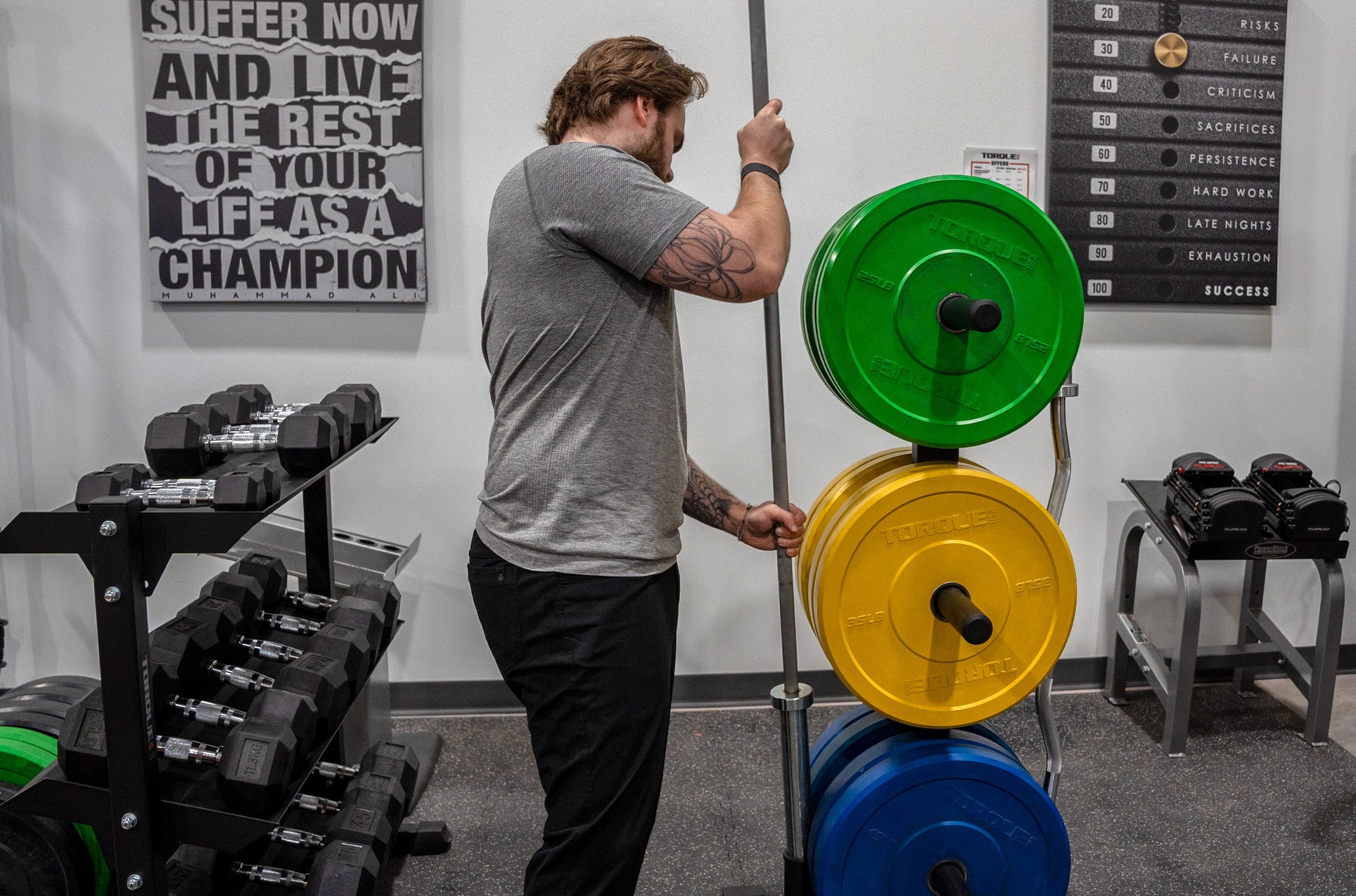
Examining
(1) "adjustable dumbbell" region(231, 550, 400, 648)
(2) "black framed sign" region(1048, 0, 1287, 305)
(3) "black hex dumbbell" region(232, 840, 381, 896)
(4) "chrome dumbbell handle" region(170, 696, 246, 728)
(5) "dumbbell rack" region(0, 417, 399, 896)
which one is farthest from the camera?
(2) "black framed sign" region(1048, 0, 1287, 305)

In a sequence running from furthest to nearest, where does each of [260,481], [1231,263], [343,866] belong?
[1231,263], [343,866], [260,481]

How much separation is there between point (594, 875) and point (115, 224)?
221 cm

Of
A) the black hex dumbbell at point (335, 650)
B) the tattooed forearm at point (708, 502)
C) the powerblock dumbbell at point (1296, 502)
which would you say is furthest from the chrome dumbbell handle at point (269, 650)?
the powerblock dumbbell at point (1296, 502)

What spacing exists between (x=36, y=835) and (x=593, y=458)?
3.82ft

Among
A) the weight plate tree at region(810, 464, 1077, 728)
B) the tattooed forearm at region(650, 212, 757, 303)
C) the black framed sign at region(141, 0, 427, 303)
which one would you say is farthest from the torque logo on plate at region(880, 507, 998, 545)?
the black framed sign at region(141, 0, 427, 303)

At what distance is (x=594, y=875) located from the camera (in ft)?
4.27

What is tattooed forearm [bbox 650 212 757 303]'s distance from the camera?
3.95 feet

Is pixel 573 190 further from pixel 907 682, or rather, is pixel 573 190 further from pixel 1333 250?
pixel 1333 250

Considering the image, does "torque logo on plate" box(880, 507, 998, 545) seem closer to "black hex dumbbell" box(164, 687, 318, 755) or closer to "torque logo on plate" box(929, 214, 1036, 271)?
"torque logo on plate" box(929, 214, 1036, 271)

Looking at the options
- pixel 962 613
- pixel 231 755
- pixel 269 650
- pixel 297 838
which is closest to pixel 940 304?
pixel 962 613

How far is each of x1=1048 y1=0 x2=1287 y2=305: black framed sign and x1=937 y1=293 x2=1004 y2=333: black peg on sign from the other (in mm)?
1590

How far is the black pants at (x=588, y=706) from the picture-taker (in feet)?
4.23

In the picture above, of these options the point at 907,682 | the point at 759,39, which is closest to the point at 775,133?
the point at 759,39

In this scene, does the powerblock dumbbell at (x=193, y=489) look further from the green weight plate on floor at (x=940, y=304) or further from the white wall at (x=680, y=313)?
the white wall at (x=680, y=313)
